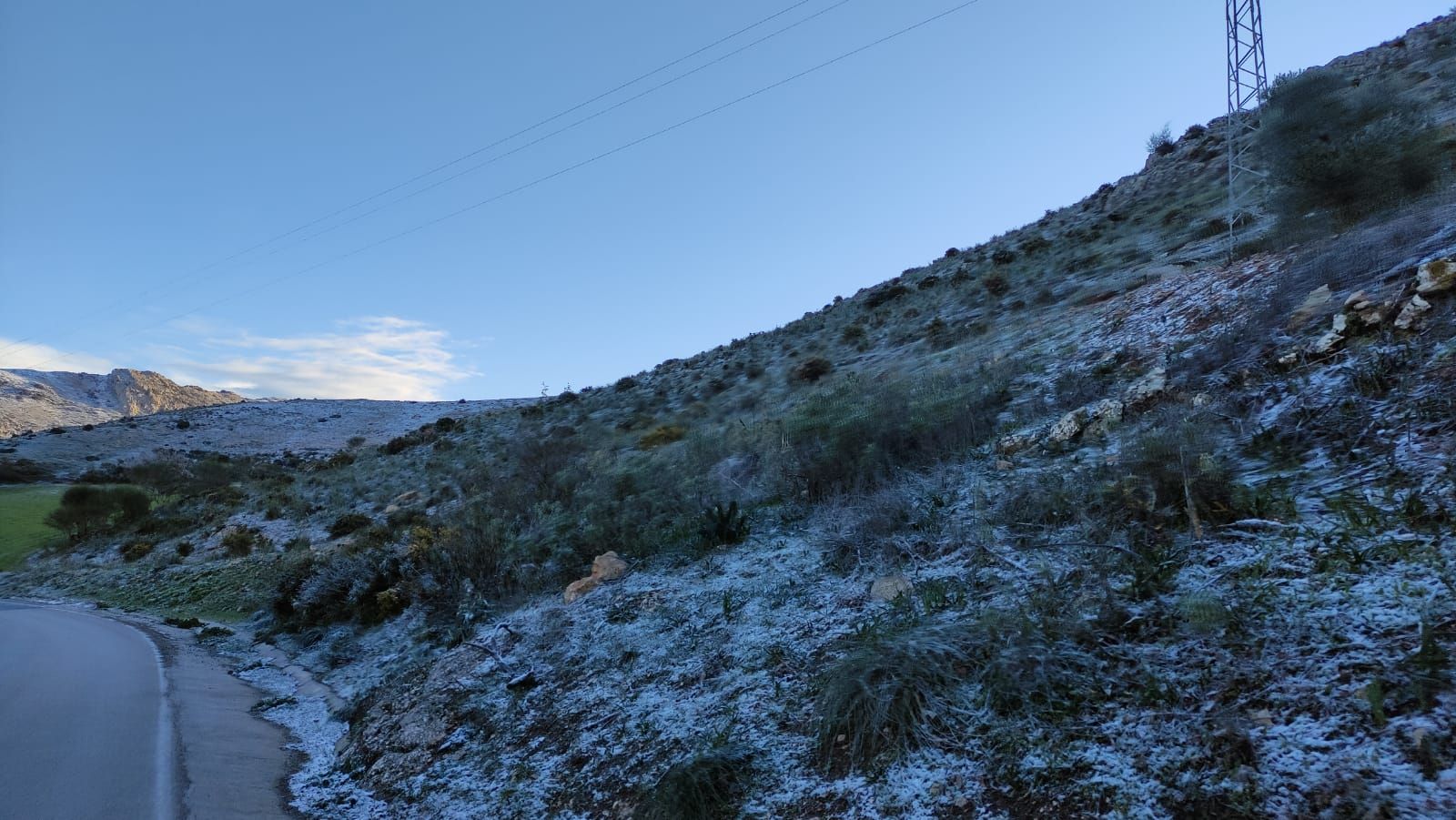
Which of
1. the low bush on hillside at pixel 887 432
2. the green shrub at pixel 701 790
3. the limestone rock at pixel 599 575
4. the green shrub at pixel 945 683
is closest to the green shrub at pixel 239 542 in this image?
the limestone rock at pixel 599 575

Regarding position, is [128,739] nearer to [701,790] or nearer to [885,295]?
[701,790]

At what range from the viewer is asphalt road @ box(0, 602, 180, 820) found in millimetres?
4652

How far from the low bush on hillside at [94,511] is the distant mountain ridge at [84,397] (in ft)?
143

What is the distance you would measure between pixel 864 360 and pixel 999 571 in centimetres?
1366

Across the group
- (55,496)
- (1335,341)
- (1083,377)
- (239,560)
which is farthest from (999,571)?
(55,496)

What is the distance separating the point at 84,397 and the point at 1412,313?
119883mm

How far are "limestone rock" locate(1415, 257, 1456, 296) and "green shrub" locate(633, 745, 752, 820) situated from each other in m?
6.74

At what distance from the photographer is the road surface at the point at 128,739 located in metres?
4.71

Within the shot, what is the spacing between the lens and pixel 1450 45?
19828 mm

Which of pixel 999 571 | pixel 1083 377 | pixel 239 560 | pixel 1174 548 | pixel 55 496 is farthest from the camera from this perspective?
pixel 55 496

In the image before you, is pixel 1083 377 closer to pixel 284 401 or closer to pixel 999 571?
pixel 999 571

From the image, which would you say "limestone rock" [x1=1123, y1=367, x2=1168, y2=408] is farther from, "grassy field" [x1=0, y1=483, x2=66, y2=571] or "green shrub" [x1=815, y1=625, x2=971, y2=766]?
"grassy field" [x1=0, y1=483, x2=66, y2=571]

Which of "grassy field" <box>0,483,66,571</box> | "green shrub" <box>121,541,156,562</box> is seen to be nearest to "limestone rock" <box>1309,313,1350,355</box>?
"green shrub" <box>121,541,156,562</box>

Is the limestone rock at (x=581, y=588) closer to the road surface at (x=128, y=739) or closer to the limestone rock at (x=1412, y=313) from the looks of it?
the road surface at (x=128, y=739)
